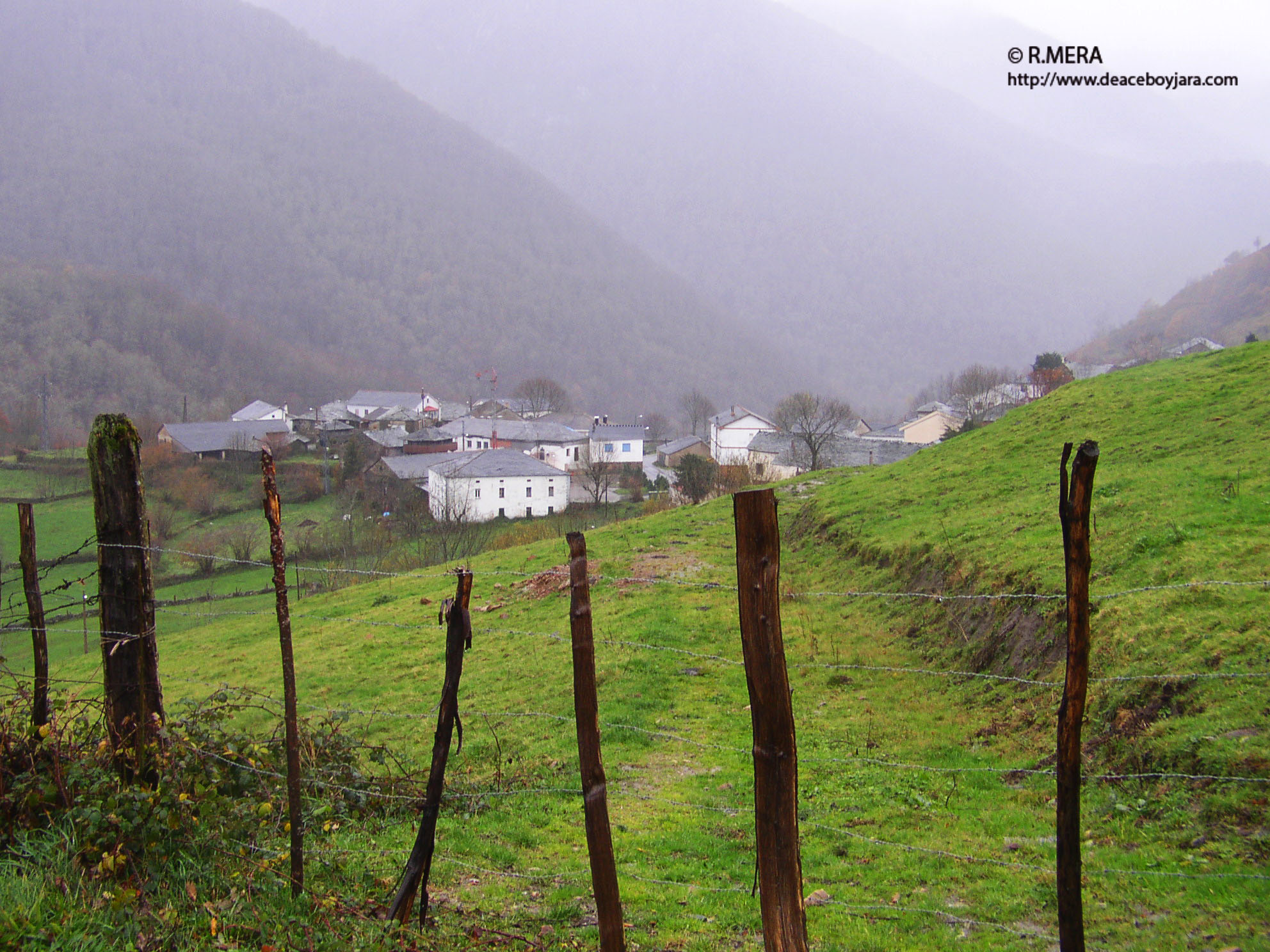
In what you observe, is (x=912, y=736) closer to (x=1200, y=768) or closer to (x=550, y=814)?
(x=1200, y=768)

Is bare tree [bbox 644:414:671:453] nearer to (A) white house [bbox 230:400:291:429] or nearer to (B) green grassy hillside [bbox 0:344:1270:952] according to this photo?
(A) white house [bbox 230:400:291:429]

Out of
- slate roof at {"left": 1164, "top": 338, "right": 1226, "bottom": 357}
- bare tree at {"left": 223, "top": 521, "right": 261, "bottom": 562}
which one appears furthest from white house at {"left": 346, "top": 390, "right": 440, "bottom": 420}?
slate roof at {"left": 1164, "top": 338, "right": 1226, "bottom": 357}

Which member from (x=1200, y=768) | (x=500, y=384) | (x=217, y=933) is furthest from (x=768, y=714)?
(x=500, y=384)

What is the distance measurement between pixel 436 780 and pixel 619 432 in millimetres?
97839

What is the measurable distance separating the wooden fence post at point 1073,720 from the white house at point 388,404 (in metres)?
120

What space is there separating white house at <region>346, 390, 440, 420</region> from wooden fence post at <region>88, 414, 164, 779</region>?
117475mm

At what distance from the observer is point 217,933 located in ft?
13.8

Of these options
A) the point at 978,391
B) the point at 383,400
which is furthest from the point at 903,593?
the point at 383,400

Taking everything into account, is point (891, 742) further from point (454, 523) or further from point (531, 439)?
point (531, 439)

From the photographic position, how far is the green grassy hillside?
5.30 meters

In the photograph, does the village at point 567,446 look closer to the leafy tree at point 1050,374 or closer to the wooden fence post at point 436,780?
the leafy tree at point 1050,374

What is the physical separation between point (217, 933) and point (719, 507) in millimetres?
29880

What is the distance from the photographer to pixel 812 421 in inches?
2761

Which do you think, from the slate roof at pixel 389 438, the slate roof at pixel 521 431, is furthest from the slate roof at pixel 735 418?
the slate roof at pixel 389 438
